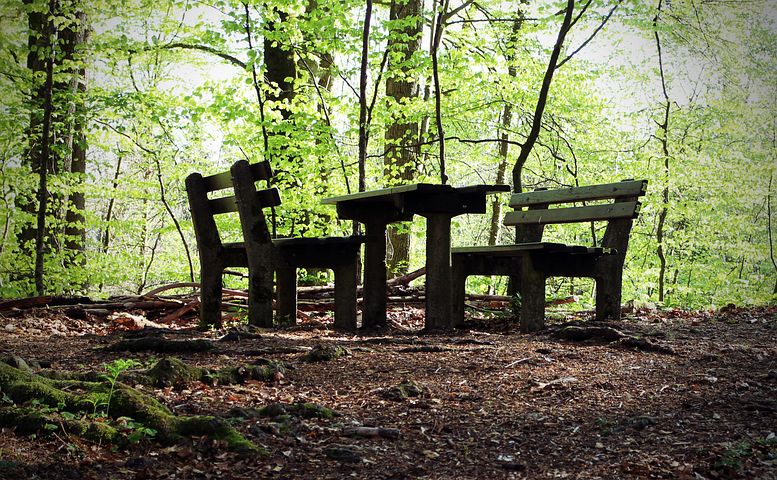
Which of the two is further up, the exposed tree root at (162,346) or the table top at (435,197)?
the table top at (435,197)

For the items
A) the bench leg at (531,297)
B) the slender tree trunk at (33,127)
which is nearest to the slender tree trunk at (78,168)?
the slender tree trunk at (33,127)

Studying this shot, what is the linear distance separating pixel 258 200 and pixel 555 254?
280 centimetres

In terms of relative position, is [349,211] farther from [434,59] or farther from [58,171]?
[58,171]

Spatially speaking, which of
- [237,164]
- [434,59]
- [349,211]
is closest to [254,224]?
[237,164]

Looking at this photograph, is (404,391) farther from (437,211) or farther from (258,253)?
(258,253)

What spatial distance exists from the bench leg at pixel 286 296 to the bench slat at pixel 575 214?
8.62 ft

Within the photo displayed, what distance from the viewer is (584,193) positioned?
23.2ft

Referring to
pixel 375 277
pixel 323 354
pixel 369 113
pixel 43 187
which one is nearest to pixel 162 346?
pixel 323 354

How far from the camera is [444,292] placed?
629cm

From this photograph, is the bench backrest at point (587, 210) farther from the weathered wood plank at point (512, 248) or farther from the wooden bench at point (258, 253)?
the wooden bench at point (258, 253)

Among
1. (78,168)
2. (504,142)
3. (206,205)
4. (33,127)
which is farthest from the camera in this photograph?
(504,142)

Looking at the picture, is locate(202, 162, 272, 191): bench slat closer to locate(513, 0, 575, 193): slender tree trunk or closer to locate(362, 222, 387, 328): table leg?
locate(362, 222, 387, 328): table leg

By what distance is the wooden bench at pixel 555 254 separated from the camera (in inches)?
248

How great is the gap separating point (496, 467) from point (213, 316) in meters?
4.62
